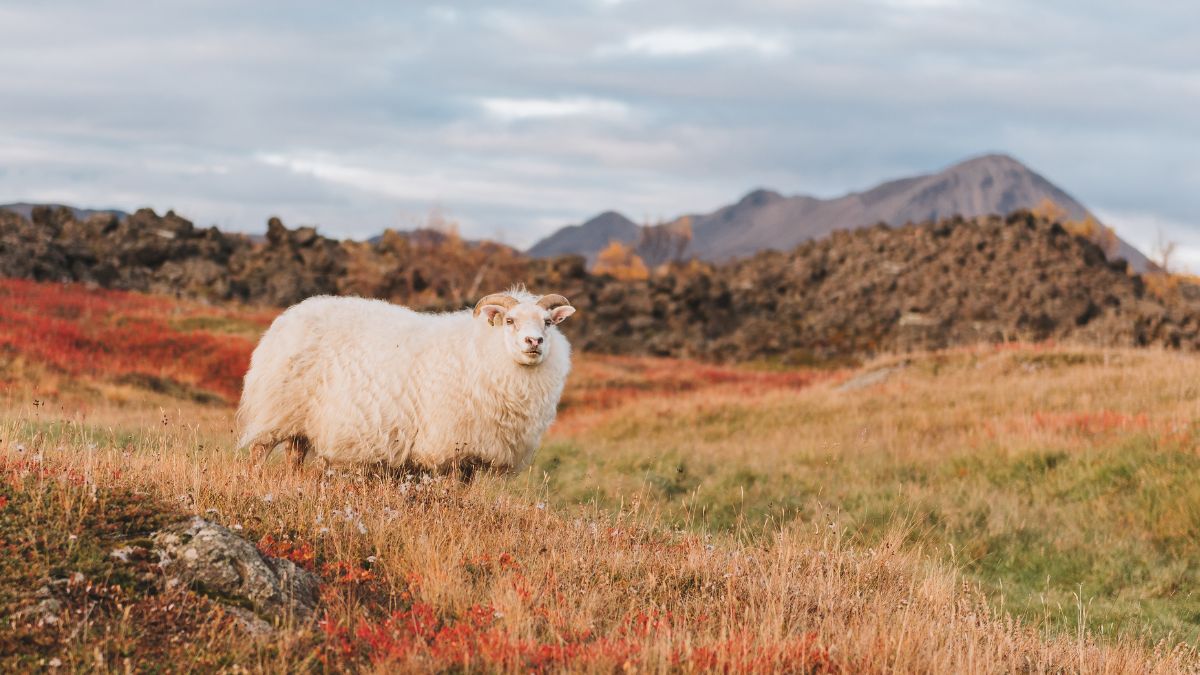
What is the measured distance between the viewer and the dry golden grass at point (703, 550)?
485 cm

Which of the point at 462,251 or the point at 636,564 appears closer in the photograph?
the point at 636,564

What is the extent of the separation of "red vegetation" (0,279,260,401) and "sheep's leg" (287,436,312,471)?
605 inches

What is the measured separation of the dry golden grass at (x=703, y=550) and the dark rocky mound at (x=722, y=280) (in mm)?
30868

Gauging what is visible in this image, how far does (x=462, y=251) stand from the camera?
6309 cm

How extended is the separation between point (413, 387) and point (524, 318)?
138cm

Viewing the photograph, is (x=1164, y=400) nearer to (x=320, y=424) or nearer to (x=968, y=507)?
(x=968, y=507)

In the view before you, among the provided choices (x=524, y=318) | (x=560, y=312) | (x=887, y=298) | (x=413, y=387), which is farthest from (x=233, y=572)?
(x=887, y=298)

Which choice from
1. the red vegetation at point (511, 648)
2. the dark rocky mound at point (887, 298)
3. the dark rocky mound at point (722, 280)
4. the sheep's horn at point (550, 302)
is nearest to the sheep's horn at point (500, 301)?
the sheep's horn at point (550, 302)

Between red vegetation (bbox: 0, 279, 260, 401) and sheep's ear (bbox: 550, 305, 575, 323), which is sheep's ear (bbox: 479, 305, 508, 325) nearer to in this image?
sheep's ear (bbox: 550, 305, 575, 323)

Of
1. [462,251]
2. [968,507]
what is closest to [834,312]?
[462,251]

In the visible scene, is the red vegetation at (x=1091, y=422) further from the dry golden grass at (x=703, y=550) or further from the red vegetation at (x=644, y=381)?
the red vegetation at (x=644, y=381)

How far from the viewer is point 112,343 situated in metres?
27.5

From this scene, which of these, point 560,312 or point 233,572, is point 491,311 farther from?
point 233,572

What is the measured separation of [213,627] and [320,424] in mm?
4922
